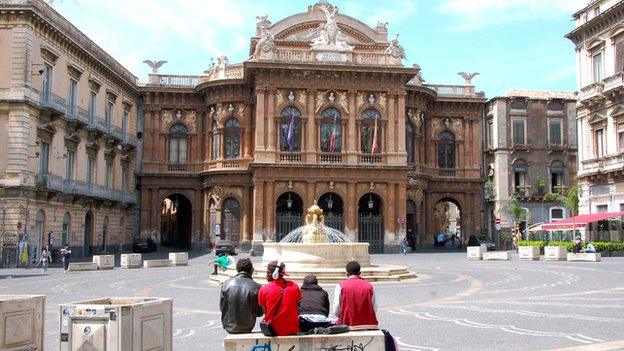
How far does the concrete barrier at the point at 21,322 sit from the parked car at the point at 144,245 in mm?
40241

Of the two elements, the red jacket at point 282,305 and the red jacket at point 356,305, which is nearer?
the red jacket at point 282,305

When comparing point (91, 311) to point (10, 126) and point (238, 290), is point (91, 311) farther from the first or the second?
point (10, 126)

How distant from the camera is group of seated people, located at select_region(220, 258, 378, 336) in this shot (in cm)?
767

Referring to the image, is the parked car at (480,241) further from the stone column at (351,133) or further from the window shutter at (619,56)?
the window shutter at (619,56)

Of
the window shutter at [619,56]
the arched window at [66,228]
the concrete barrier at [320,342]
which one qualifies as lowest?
the concrete barrier at [320,342]

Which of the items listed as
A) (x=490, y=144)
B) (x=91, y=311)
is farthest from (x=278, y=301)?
(x=490, y=144)

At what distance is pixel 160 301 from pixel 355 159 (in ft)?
121

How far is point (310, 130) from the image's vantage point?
44906 millimetres

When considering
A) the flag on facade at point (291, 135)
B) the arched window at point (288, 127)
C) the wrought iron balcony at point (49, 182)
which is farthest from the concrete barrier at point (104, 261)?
the arched window at point (288, 127)

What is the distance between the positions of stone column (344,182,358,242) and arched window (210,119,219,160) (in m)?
10.8

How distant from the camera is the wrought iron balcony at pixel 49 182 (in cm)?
3517

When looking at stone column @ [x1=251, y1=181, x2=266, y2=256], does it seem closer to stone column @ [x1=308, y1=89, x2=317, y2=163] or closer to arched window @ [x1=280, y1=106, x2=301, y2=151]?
arched window @ [x1=280, y1=106, x2=301, y2=151]

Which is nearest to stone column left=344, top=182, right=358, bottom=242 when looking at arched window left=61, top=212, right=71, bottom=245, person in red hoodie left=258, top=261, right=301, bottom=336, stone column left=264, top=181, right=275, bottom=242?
stone column left=264, top=181, right=275, bottom=242

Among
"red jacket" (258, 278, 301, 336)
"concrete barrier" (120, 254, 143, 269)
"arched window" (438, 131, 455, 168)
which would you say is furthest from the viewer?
"arched window" (438, 131, 455, 168)
